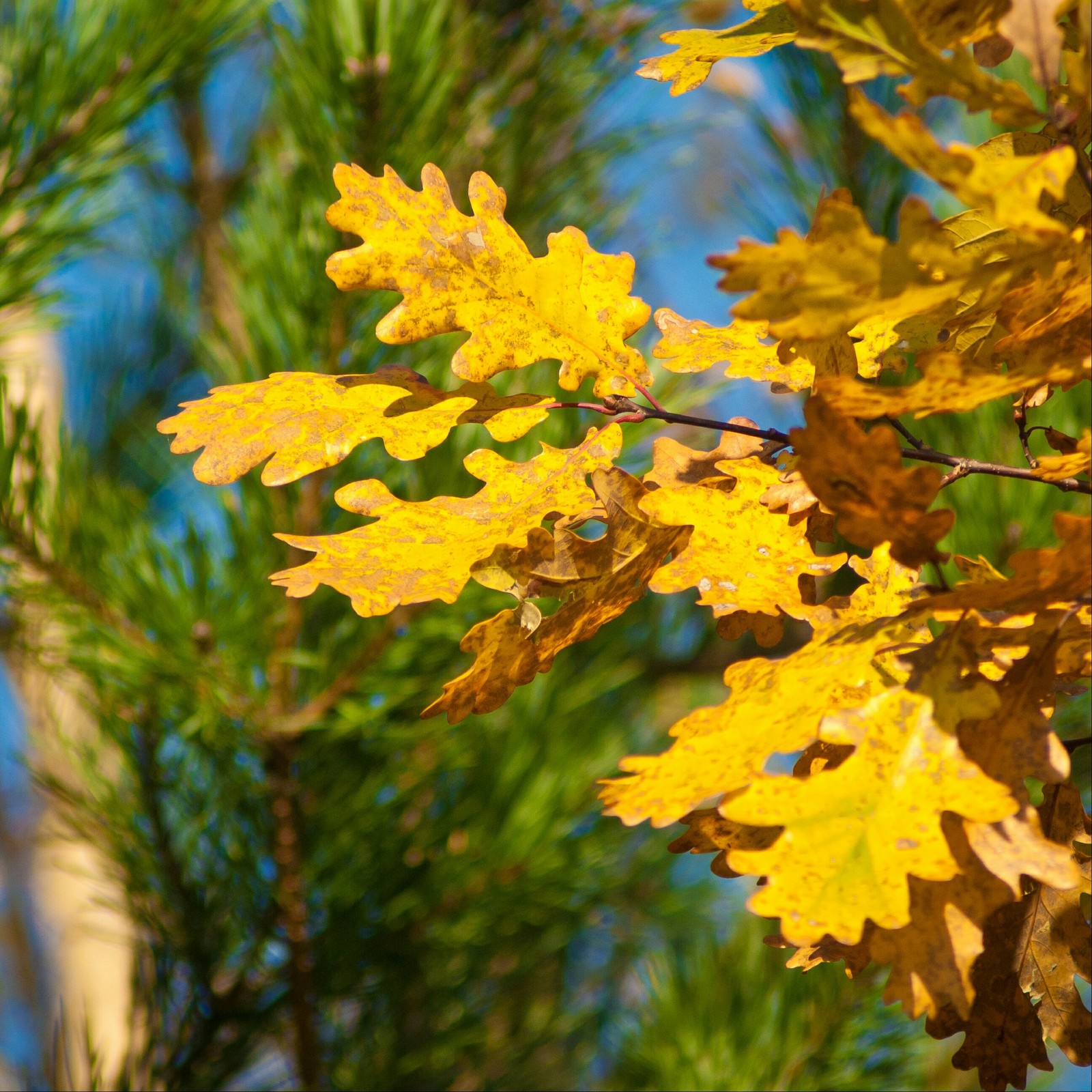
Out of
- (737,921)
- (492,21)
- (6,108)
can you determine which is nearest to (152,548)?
(6,108)

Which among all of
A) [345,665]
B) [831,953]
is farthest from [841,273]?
[345,665]

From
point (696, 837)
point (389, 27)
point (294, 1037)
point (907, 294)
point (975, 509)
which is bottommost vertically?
point (294, 1037)

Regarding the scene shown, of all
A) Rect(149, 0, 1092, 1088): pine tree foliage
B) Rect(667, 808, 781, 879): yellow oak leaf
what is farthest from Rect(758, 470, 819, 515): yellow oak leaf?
Rect(667, 808, 781, 879): yellow oak leaf

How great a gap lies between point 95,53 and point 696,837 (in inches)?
39.5

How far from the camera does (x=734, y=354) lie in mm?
491

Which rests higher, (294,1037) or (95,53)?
(95,53)

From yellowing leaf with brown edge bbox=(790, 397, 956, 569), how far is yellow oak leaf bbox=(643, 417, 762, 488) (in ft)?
0.42

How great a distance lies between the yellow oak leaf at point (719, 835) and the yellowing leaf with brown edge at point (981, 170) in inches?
8.7

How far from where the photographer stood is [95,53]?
108 centimetres

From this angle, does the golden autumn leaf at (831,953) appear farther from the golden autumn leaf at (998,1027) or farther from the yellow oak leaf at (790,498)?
the yellow oak leaf at (790,498)

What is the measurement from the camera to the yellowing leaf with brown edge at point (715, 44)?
1.47 feet

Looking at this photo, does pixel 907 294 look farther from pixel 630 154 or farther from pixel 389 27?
pixel 630 154

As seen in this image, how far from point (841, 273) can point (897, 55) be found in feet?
0.25

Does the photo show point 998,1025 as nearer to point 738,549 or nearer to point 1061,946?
point 1061,946
